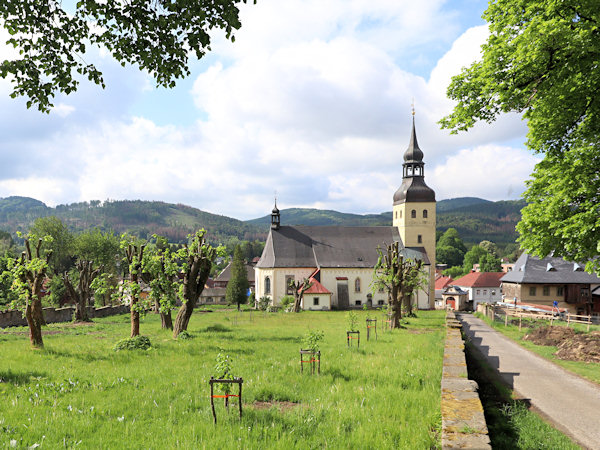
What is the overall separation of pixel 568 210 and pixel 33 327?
18.3 meters

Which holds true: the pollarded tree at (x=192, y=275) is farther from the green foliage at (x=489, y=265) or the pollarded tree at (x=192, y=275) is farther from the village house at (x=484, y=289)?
the green foliage at (x=489, y=265)

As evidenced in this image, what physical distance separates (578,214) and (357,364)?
23.7ft

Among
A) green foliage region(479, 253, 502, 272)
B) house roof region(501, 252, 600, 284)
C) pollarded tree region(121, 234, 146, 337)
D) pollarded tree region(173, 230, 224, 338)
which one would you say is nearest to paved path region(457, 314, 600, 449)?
pollarded tree region(173, 230, 224, 338)

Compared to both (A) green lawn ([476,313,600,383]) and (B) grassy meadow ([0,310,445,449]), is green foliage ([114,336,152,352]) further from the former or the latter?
(A) green lawn ([476,313,600,383])

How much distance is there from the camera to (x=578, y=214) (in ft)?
33.9

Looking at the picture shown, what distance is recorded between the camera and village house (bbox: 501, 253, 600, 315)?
45.9m

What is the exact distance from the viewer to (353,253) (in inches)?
2287

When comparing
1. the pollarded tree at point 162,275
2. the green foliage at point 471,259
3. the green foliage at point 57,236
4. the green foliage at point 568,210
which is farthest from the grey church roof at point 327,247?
the green foliage at point 471,259

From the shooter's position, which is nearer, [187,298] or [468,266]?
[187,298]

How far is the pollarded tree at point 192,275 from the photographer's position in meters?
18.8

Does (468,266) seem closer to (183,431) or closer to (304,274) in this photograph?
(304,274)

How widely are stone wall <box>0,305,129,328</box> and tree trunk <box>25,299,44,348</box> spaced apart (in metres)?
14.3

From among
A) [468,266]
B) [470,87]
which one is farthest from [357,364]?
[468,266]

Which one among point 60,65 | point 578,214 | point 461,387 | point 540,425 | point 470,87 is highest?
point 470,87
